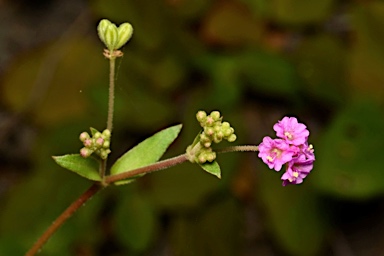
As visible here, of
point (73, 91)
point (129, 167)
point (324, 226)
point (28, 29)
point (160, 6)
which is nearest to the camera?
point (129, 167)

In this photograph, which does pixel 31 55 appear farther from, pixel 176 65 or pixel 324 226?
pixel 324 226

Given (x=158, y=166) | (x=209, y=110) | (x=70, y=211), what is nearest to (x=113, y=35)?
(x=158, y=166)

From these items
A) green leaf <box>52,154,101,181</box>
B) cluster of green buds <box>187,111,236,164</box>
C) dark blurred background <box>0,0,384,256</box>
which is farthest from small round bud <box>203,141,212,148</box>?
dark blurred background <box>0,0,384,256</box>

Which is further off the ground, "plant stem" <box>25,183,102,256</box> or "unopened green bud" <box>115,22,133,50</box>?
"unopened green bud" <box>115,22,133,50</box>

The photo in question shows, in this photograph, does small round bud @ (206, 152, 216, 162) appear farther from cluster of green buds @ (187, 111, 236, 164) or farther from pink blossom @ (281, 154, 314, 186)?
pink blossom @ (281, 154, 314, 186)

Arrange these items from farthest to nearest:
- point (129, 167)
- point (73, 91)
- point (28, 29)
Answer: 1. point (28, 29)
2. point (73, 91)
3. point (129, 167)

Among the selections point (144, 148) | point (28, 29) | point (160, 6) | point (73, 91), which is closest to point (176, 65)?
point (160, 6)
